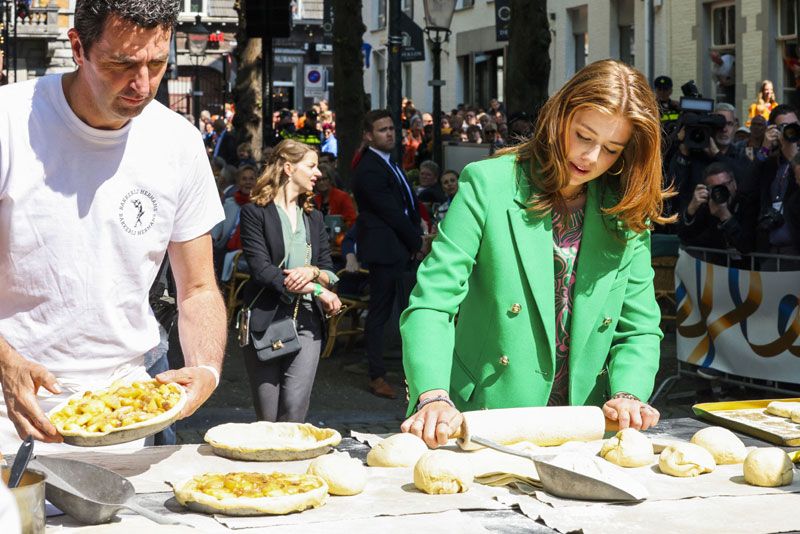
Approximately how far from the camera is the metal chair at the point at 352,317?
462 inches

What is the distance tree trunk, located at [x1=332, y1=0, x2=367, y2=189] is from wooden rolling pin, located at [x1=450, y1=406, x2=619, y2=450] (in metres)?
14.1

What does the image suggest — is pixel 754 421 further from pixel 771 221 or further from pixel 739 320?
pixel 771 221

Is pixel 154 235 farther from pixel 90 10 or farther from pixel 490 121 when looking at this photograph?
pixel 490 121

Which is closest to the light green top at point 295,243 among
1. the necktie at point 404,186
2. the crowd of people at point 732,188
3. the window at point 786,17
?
the crowd of people at point 732,188

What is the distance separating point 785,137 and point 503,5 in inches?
440

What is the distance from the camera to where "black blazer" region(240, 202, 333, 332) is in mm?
7324

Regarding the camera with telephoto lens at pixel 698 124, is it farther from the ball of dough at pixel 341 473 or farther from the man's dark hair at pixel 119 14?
the ball of dough at pixel 341 473

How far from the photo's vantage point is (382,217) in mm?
10461

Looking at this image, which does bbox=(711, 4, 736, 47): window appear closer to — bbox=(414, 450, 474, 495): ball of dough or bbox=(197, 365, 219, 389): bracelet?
bbox=(197, 365, 219, 389): bracelet

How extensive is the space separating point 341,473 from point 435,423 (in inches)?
14.1

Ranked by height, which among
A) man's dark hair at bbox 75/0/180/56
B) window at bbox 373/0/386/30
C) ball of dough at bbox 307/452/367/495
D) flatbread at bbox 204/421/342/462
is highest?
window at bbox 373/0/386/30

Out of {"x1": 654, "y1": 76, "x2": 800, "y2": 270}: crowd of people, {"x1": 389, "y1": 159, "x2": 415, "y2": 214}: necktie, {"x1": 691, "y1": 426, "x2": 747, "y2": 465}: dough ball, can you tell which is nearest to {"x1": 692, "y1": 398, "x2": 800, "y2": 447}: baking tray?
{"x1": 691, "y1": 426, "x2": 747, "y2": 465}: dough ball

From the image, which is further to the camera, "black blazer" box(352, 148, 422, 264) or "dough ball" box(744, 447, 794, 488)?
"black blazer" box(352, 148, 422, 264)

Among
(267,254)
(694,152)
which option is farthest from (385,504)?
(694,152)
